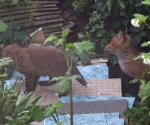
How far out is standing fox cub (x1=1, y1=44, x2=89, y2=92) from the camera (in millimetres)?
4242

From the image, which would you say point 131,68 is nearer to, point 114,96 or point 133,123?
point 114,96

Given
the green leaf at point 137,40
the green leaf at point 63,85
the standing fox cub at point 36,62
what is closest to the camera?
the green leaf at point 63,85

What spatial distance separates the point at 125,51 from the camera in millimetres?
5016

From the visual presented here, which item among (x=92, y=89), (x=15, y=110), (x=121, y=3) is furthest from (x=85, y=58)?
(x=15, y=110)

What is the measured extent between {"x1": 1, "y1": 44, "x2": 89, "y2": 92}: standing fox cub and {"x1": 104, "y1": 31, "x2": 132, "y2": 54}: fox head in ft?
2.72

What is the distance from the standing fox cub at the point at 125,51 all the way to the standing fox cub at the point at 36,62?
2.56 ft

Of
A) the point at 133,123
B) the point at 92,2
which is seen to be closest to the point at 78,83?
the point at 133,123

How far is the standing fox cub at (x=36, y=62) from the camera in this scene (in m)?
4.24

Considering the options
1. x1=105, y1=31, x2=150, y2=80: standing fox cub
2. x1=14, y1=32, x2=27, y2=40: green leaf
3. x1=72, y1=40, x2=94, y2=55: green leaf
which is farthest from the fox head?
x1=72, y1=40, x2=94, y2=55: green leaf

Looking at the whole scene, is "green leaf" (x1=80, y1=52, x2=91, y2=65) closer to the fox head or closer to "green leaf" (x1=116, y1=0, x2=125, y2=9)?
the fox head

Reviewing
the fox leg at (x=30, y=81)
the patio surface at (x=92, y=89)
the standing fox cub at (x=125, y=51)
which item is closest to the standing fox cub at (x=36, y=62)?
the fox leg at (x=30, y=81)

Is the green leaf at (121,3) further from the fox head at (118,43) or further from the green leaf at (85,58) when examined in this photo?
the green leaf at (85,58)

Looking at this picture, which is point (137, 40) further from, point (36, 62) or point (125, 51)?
point (36, 62)

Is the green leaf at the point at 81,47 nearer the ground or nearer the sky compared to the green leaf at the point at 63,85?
nearer the sky
